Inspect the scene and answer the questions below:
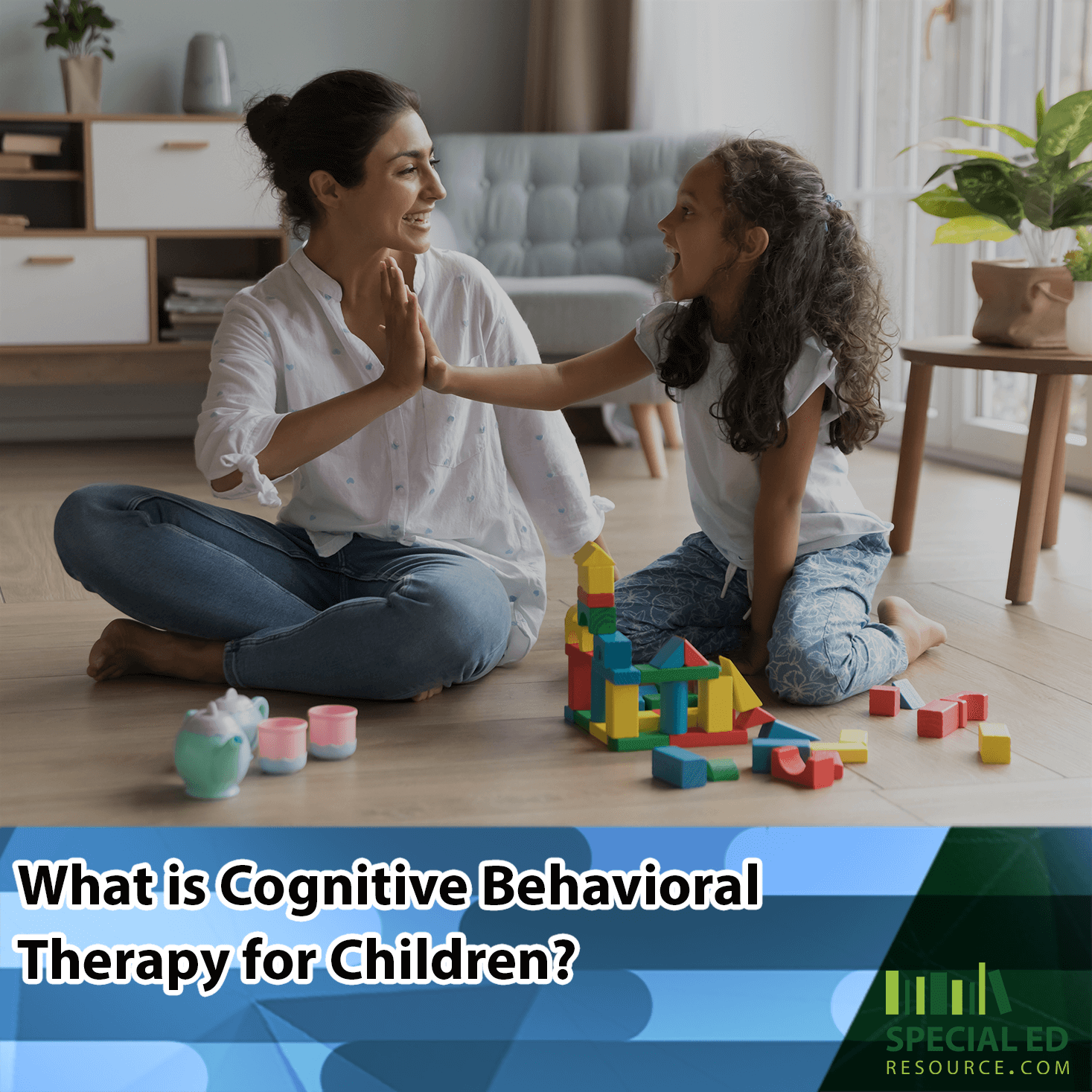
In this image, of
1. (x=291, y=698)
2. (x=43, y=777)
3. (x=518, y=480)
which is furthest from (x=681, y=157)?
(x=43, y=777)

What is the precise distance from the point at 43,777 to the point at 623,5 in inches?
115

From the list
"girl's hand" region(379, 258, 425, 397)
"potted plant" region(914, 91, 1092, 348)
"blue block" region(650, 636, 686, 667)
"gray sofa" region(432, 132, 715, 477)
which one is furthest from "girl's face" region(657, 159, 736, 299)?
"gray sofa" region(432, 132, 715, 477)

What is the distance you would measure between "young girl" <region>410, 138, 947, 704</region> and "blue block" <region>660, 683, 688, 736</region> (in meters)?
0.17

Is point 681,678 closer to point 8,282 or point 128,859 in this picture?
point 128,859

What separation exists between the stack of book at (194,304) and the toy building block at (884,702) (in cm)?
238

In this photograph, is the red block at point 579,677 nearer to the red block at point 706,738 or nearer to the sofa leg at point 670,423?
the red block at point 706,738

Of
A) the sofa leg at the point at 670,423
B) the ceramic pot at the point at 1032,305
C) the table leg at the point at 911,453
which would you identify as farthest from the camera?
the sofa leg at the point at 670,423

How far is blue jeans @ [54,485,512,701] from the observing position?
1.36 metres

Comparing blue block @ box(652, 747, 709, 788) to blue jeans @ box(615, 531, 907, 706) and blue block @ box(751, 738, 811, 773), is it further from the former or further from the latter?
blue jeans @ box(615, 531, 907, 706)

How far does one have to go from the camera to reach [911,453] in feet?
Result: 7.02

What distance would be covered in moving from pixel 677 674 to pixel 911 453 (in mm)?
1037

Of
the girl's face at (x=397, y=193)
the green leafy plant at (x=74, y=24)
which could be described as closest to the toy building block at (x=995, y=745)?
the girl's face at (x=397, y=193)

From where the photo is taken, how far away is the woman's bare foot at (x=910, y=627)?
155cm

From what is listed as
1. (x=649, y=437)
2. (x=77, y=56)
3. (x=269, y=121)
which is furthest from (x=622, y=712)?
(x=77, y=56)
